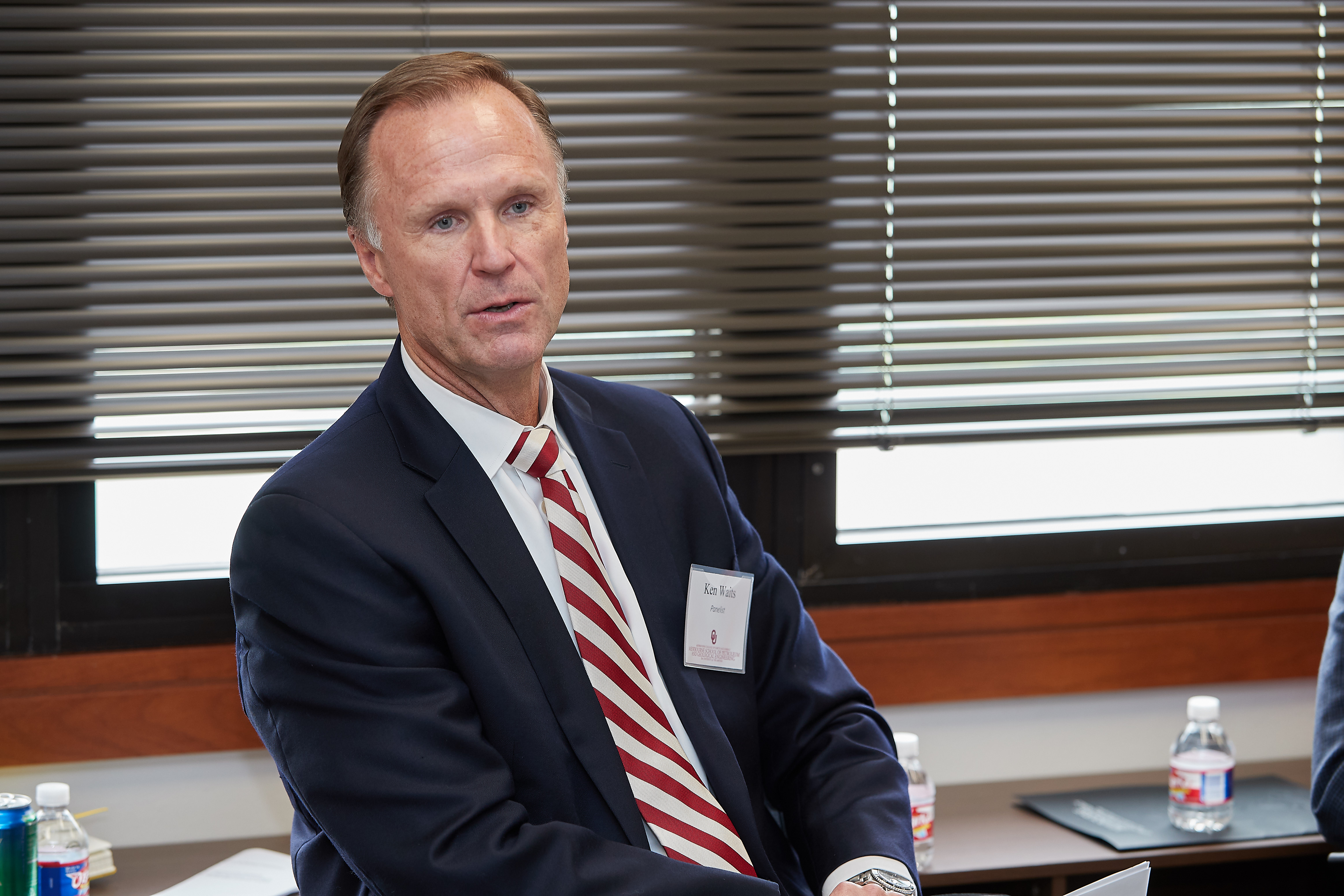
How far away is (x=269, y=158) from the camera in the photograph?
85.4 inches

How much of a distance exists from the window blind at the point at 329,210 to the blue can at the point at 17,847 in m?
0.60

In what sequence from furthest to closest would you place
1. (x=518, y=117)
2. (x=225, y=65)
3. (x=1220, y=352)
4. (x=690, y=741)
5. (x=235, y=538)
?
(x=1220, y=352) → (x=225, y=65) → (x=690, y=741) → (x=518, y=117) → (x=235, y=538)

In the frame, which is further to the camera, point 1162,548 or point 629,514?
point 1162,548

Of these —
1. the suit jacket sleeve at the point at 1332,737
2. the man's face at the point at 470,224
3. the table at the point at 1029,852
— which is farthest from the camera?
the table at the point at 1029,852

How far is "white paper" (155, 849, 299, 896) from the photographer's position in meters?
1.93

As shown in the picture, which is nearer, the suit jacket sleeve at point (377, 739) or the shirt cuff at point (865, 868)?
the suit jacket sleeve at point (377, 739)

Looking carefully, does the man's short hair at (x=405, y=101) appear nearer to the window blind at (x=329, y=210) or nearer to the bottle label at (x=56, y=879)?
the window blind at (x=329, y=210)

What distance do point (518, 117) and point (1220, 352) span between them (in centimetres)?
166

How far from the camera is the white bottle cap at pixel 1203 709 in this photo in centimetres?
235

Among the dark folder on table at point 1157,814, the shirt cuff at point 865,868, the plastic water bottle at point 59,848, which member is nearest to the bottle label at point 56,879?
the plastic water bottle at point 59,848

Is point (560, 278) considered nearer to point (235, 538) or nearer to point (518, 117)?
point (518, 117)

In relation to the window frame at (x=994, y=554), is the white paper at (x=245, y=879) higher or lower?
lower

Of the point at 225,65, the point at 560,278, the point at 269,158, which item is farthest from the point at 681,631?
the point at 225,65

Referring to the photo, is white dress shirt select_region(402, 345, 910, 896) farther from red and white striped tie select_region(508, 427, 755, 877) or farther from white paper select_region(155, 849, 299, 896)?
white paper select_region(155, 849, 299, 896)
